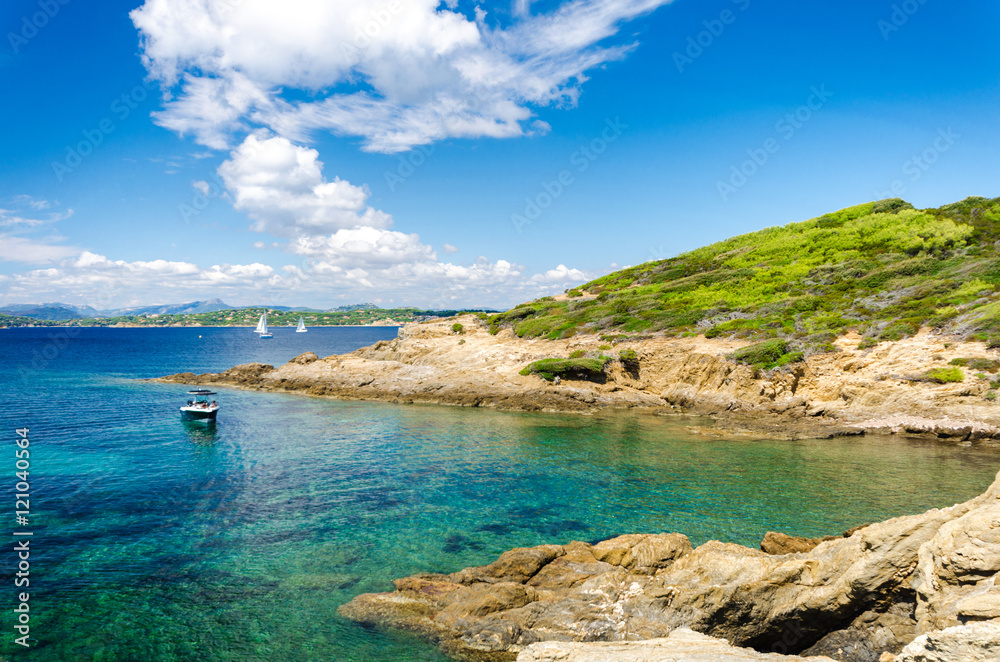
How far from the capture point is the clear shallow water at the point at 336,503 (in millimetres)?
14594

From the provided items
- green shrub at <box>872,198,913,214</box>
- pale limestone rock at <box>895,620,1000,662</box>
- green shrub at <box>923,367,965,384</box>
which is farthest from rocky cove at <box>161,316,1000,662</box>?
green shrub at <box>872,198,913,214</box>

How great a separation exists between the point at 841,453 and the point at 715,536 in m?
18.5

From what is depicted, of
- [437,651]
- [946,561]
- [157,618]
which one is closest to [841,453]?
[946,561]

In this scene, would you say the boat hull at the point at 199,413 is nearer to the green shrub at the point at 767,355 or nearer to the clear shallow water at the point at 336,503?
the clear shallow water at the point at 336,503

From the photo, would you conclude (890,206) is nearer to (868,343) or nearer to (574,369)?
(868,343)

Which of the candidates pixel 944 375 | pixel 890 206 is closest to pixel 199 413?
pixel 944 375

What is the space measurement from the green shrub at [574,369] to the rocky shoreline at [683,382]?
0.69 metres

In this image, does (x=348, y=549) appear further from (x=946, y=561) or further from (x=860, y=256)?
(x=860, y=256)

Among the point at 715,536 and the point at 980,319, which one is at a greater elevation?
the point at 980,319

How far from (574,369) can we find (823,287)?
3106 centimetres

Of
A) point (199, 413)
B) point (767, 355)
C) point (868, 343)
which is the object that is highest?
point (868, 343)

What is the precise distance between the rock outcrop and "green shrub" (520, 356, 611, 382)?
34954 mm

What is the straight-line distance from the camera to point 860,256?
6066 cm

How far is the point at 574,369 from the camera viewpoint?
52.6m
